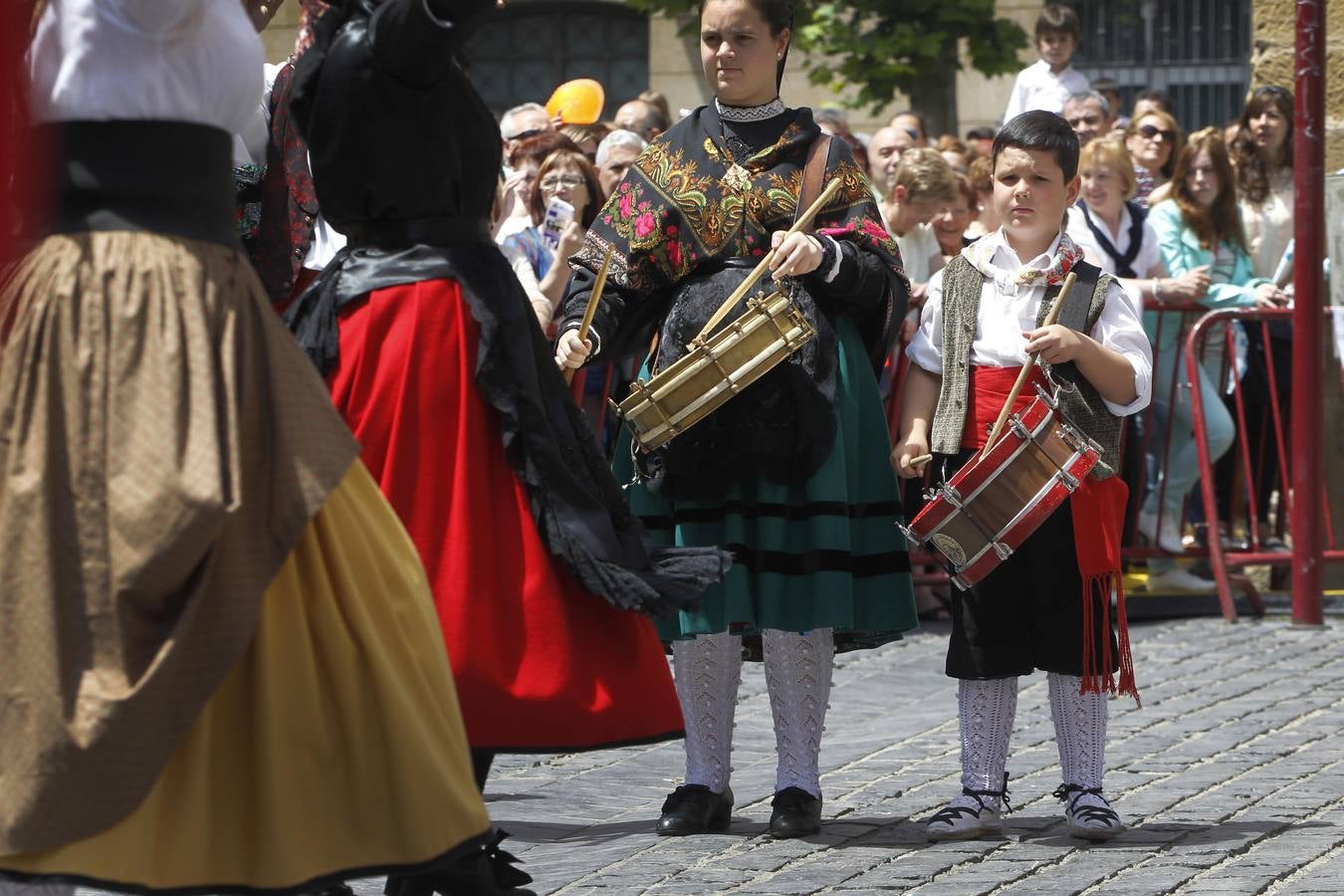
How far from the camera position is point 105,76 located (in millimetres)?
3389

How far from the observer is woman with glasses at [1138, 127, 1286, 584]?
934cm

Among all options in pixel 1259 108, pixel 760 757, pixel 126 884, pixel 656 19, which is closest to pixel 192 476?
pixel 126 884

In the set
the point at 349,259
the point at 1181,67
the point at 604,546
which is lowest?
the point at 604,546

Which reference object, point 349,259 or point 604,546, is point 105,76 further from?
point 604,546

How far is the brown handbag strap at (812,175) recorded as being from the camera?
5281 mm

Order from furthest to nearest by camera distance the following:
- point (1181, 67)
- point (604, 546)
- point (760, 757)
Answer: point (1181, 67), point (760, 757), point (604, 546)

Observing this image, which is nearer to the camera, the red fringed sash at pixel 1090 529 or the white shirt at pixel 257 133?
the white shirt at pixel 257 133

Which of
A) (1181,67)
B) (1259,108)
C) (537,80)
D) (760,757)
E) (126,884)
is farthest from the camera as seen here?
(537,80)

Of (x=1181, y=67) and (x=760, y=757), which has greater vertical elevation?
(x=1181, y=67)

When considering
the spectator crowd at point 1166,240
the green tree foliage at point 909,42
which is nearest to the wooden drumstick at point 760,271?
the spectator crowd at point 1166,240

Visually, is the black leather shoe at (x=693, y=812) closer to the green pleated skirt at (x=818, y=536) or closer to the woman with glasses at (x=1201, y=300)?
the green pleated skirt at (x=818, y=536)

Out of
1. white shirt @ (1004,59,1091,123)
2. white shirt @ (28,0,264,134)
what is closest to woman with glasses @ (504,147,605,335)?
white shirt @ (1004,59,1091,123)

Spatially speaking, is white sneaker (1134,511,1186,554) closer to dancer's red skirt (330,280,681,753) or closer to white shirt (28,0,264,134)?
dancer's red skirt (330,280,681,753)

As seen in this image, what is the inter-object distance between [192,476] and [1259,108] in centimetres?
742
